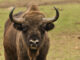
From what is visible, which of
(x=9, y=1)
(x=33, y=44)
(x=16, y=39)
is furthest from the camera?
(x=9, y=1)

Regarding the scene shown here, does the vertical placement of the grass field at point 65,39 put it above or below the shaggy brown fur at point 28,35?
below

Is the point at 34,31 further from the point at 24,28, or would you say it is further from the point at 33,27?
the point at 24,28

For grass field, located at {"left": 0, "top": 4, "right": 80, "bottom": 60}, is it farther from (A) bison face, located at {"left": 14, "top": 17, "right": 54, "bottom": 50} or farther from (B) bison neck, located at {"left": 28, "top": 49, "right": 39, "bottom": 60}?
(A) bison face, located at {"left": 14, "top": 17, "right": 54, "bottom": 50}

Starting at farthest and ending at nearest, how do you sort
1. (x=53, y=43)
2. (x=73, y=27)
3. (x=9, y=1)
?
(x=9, y=1) < (x=73, y=27) < (x=53, y=43)

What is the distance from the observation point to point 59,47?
535 inches

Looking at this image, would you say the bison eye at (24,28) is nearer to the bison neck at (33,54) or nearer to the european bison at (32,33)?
the european bison at (32,33)

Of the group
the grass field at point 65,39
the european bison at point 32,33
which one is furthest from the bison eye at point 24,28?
the grass field at point 65,39

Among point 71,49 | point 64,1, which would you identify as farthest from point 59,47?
point 64,1

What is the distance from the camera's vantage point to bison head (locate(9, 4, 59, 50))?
6.90 metres

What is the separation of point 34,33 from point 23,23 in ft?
1.59

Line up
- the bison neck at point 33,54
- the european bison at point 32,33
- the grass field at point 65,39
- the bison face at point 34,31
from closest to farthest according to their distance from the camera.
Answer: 1. the bison face at point 34,31
2. the european bison at point 32,33
3. the bison neck at point 33,54
4. the grass field at point 65,39

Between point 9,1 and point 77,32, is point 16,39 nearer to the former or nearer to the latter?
point 77,32

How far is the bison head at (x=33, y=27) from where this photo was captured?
22.6 ft

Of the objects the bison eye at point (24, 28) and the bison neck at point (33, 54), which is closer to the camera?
the bison eye at point (24, 28)
